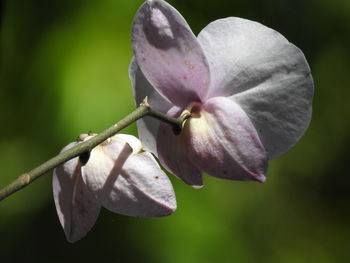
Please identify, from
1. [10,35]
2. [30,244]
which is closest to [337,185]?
[30,244]

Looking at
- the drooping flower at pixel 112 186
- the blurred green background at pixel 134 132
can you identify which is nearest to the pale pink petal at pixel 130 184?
the drooping flower at pixel 112 186

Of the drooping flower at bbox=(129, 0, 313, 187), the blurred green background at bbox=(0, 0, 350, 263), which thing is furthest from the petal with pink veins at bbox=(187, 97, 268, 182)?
the blurred green background at bbox=(0, 0, 350, 263)

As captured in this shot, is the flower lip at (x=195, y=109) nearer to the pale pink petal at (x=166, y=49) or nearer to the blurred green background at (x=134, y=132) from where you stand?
the pale pink petal at (x=166, y=49)

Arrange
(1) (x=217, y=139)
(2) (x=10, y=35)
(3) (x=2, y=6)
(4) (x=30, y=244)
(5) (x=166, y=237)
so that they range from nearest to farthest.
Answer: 1. (1) (x=217, y=139)
2. (3) (x=2, y=6)
3. (5) (x=166, y=237)
4. (4) (x=30, y=244)
5. (2) (x=10, y=35)

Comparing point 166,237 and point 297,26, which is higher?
point 297,26

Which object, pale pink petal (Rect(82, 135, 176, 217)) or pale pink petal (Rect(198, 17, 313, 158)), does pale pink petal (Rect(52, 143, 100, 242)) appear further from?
pale pink petal (Rect(198, 17, 313, 158))

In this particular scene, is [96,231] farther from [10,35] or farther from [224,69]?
[224,69]
